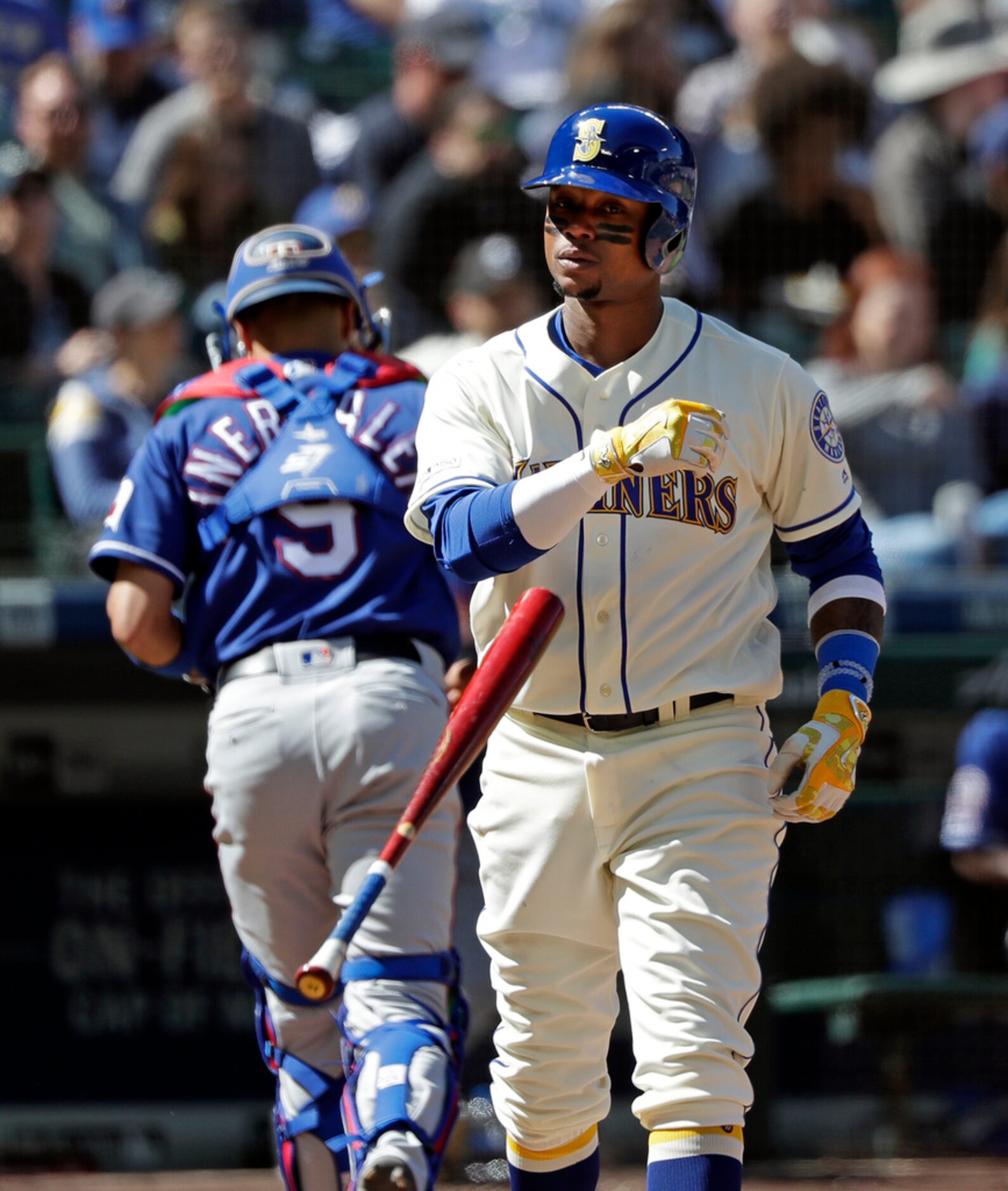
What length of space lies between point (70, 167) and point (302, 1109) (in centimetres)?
453

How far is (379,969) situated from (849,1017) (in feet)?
8.56

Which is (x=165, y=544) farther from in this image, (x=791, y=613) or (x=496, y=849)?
(x=791, y=613)

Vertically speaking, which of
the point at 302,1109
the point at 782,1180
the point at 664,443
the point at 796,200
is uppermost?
the point at 796,200

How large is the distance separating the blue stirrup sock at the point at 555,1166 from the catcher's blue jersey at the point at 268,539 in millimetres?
1005

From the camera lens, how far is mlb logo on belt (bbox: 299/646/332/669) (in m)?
3.32

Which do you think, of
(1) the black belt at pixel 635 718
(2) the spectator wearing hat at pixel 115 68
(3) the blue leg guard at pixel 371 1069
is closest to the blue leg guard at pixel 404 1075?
(3) the blue leg guard at pixel 371 1069

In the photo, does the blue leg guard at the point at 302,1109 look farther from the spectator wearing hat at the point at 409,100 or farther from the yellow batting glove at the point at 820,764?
the spectator wearing hat at the point at 409,100

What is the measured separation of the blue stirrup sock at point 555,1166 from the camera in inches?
111

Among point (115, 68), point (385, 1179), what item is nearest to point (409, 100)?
point (115, 68)

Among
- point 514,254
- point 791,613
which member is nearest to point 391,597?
point 791,613

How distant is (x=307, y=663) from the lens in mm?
3326

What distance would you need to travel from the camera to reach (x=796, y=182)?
696 cm

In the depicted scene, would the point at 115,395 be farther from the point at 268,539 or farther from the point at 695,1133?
the point at 695,1133

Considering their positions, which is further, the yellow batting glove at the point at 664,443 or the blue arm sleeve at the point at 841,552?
the blue arm sleeve at the point at 841,552
